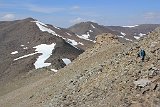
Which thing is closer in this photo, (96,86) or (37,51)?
(96,86)

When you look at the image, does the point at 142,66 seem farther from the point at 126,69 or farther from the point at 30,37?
the point at 30,37

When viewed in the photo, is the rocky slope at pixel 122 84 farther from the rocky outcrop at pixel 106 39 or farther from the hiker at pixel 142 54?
the rocky outcrop at pixel 106 39

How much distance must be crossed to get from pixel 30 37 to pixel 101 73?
90.8 meters

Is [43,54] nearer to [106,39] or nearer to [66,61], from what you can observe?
[66,61]

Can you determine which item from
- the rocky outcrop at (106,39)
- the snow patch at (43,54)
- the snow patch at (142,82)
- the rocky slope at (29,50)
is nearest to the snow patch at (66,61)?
the rocky slope at (29,50)

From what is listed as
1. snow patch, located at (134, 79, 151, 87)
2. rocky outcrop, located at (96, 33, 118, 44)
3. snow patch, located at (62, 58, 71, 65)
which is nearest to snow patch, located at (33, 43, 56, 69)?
snow patch, located at (62, 58, 71, 65)

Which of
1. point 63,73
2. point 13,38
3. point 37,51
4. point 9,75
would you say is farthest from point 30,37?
point 63,73

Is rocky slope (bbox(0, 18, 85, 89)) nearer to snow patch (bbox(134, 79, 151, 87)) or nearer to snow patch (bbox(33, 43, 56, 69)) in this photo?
snow patch (bbox(33, 43, 56, 69))

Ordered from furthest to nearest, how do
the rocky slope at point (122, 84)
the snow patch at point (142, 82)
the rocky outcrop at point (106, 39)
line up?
1. the rocky outcrop at point (106, 39)
2. the snow patch at point (142, 82)
3. the rocky slope at point (122, 84)

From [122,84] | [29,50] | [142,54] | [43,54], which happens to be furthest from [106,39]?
[29,50]

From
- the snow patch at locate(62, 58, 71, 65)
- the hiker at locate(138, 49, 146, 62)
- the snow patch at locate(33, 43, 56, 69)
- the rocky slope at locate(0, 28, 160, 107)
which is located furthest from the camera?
the snow patch at locate(62, 58, 71, 65)

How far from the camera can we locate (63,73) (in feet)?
140

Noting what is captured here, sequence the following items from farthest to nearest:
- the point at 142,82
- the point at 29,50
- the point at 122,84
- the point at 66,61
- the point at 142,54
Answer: the point at 29,50, the point at 66,61, the point at 142,54, the point at 122,84, the point at 142,82

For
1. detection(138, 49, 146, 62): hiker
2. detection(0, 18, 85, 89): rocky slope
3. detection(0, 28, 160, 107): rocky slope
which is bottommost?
A: detection(0, 18, 85, 89): rocky slope
